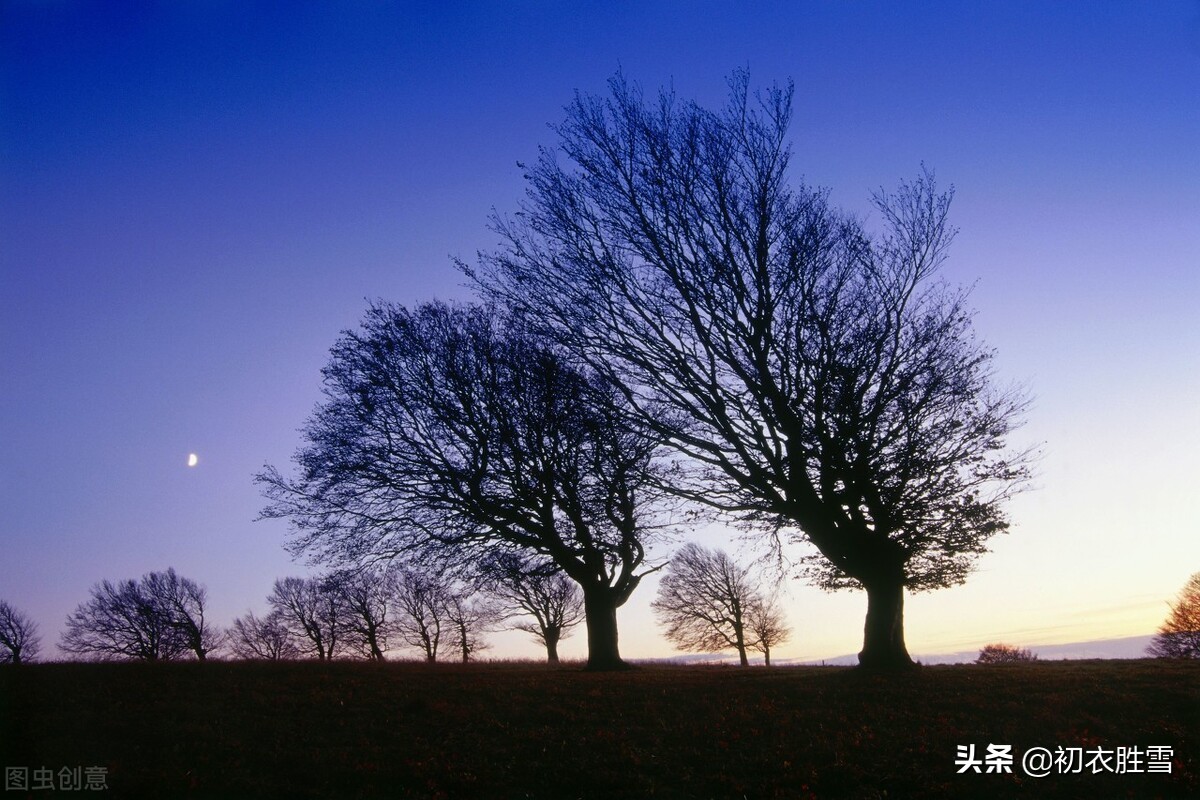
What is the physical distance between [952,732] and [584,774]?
6.16 m

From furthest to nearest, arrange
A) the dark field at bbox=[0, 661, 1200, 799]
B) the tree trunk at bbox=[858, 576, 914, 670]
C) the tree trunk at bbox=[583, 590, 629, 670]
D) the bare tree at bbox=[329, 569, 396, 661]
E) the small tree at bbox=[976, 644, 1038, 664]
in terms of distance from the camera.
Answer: the small tree at bbox=[976, 644, 1038, 664], the bare tree at bbox=[329, 569, 396, 661], the tree trunk at bbox=[583, 590, 629, 670], the tree trunk at bbox=[858, 576, 914, 670], the dark field at bbox=[0, 661, 1200, 799]

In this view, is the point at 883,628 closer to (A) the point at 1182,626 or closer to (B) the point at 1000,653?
(A) the point at 1182,626

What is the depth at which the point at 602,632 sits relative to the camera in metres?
24.5

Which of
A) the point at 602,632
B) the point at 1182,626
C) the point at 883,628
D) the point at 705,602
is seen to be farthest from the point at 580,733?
the point at 1182,626

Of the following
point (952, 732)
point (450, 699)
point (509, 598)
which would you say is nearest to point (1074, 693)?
point (952, 732)

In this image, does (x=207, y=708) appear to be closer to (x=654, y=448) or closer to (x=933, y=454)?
(x=654, y=448)

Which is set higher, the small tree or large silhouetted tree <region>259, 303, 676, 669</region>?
large silhouetted tree <region>259, 303, 676, 669</region>

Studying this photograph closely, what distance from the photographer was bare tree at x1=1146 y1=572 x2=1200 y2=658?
68688 mm

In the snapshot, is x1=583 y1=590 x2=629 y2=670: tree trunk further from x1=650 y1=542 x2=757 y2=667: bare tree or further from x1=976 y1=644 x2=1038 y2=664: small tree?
x1=976 y1=644 x2=1038 y2=664: small tree

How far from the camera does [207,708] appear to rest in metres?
13.2

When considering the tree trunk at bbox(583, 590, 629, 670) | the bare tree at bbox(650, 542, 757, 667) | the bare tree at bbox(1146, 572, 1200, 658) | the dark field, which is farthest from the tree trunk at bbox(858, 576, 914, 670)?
the bare tree at bbox(1146, 572, 1200, 658)

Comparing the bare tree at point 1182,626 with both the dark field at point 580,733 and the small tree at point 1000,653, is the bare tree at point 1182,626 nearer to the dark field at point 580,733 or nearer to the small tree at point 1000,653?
the small tree at point 1000,653

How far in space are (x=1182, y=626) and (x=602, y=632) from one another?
80555 millimetres

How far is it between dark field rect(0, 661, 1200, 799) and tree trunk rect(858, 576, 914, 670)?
1145mm
